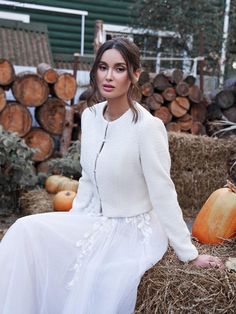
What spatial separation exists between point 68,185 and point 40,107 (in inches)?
59.1

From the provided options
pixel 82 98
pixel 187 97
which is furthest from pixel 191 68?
pixel 82 98

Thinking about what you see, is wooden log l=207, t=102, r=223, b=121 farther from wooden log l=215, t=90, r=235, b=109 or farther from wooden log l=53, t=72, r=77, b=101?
wooden log l=53, t=72, r=77, b=101

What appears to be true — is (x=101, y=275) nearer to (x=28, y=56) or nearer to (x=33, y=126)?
(x=33, y=126)

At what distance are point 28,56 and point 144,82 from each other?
119 inches

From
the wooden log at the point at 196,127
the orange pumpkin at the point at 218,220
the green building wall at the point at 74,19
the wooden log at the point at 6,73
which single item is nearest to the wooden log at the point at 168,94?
the wooden log at the point at 196,127

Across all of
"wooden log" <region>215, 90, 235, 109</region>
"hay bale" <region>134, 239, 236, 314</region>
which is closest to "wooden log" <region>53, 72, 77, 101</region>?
"wooden log" <region>215, 90, 235, 109</region>

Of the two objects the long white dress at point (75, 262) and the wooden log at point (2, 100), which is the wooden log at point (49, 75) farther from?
the long white dress at point (75, 262)

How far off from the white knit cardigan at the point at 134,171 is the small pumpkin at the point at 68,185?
3052 mm

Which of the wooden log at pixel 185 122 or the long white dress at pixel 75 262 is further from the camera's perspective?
the wooden log at pixel 185 122

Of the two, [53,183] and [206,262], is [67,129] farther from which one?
[206,262]

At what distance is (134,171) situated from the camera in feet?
6.97

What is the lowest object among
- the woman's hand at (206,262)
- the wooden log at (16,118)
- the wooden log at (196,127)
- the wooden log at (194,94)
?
the wooden log at (196,127)

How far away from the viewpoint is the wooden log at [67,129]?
262 inches

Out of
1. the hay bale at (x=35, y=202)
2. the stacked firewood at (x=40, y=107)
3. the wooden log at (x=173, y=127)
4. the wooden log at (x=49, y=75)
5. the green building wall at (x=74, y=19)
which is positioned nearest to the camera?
the hay bale at (x=35, y=202)
